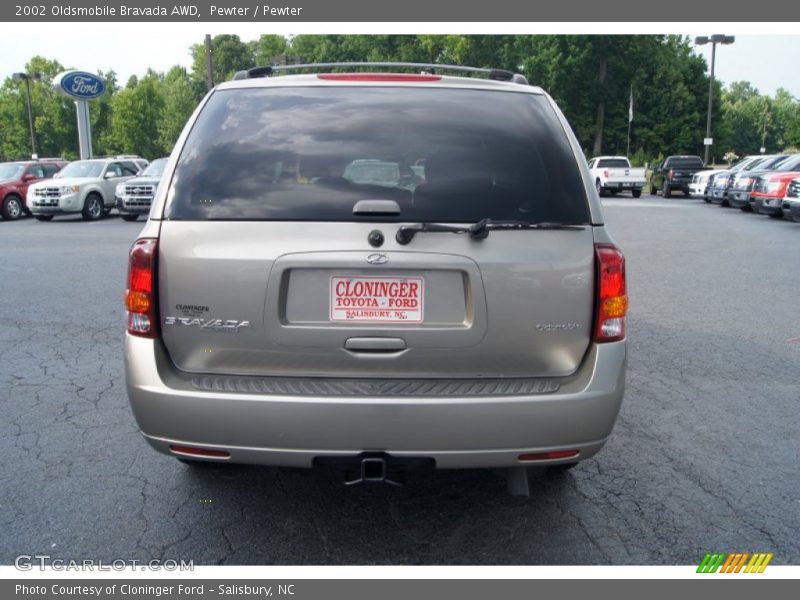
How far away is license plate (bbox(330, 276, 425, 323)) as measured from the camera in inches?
115

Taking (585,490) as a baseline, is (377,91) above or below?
→ above

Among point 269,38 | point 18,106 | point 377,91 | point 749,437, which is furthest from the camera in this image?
point 269,38

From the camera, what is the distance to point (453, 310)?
2.95m

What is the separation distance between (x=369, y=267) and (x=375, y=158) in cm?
52

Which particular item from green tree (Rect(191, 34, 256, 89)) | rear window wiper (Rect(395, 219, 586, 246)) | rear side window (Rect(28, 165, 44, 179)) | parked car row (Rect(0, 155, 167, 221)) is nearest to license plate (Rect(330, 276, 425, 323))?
rear window wiper (Rect(395, 219, 586, 246))

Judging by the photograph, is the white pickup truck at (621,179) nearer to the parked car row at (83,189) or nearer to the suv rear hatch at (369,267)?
the parked car row at (83,189)

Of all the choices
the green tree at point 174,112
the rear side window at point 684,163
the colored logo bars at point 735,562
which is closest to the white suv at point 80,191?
the colored logo bars at point 735,562

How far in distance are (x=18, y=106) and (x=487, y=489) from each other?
84295 millimetres

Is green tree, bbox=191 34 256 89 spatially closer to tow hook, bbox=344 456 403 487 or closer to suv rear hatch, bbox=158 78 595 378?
suv rear hatch, bbox=158 78 595 378

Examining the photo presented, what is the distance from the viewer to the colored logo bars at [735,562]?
122 inches

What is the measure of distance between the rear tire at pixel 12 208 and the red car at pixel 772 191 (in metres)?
22.3

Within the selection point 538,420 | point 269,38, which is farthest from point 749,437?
point 269,38

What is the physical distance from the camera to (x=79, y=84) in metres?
34.7

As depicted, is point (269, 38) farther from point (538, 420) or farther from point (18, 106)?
point (538, 420)
